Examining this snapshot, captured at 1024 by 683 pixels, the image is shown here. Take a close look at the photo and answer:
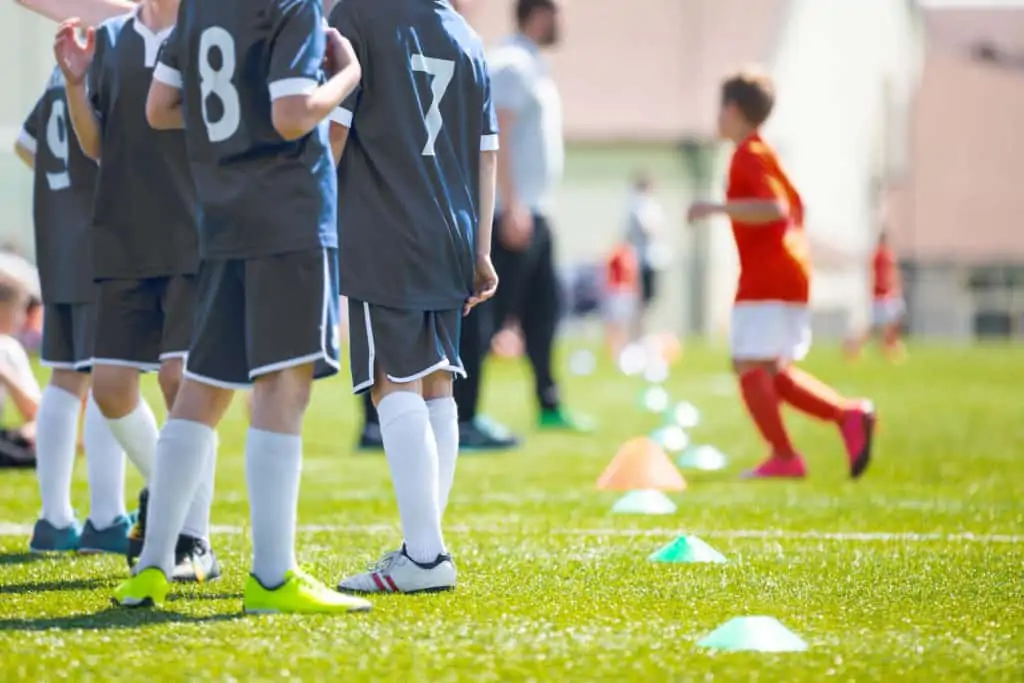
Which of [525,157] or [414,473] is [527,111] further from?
[414,473]

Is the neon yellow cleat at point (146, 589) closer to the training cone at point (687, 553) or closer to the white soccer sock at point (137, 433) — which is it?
the white soccer sock at point (137, 433)

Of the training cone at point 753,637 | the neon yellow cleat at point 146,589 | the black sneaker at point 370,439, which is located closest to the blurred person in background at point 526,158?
the black sneaker at point 370,439

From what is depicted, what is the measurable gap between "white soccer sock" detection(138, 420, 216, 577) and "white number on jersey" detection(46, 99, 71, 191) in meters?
1.77

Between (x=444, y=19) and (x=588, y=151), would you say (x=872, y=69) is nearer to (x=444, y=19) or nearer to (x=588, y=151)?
(x=588, y=151)

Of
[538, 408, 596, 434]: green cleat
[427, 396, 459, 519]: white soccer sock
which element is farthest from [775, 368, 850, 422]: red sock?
[427, 396, 459, 519]: white soccer sock

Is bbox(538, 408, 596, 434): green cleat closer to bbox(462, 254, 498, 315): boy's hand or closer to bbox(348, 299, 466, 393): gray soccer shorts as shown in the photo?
bbox(462, 254, 498, 315): boy's hand

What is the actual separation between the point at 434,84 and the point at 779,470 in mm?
4263

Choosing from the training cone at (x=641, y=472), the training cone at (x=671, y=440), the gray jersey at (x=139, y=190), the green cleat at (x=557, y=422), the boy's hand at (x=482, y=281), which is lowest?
the green cleat at (x=557, y=422)

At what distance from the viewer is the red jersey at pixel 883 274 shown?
2930 cm

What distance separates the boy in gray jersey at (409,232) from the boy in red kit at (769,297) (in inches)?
143

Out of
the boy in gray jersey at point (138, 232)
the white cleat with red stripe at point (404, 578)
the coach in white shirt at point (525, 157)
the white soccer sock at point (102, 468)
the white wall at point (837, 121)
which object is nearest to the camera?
the white cleat with red stripe at point (404, 578)

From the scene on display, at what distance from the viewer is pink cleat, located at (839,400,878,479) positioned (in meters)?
8.83

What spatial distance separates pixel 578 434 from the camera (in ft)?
39.7

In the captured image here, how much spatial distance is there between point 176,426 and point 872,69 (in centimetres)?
5187
